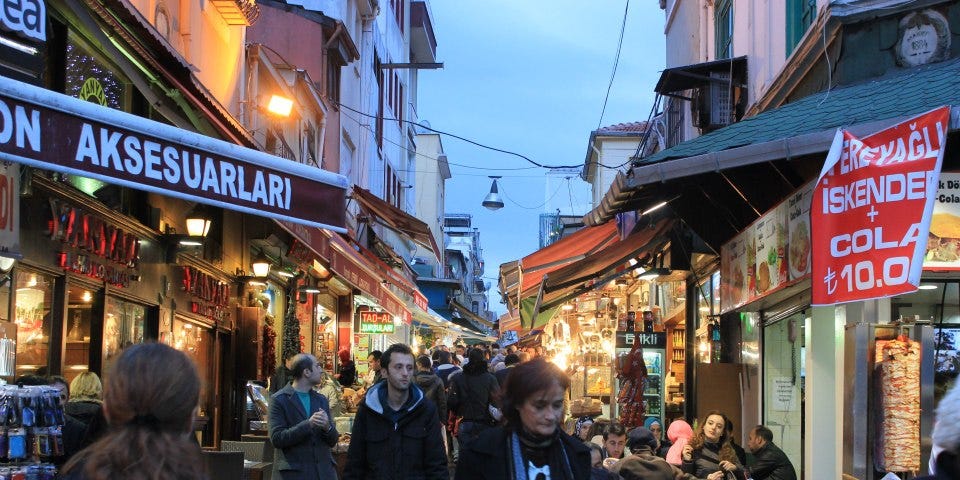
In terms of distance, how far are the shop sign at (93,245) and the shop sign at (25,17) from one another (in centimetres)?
236

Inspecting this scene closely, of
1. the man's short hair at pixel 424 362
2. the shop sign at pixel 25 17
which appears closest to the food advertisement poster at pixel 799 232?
the shop sign at pixel 25 17

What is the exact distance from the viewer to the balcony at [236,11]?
15.6 m

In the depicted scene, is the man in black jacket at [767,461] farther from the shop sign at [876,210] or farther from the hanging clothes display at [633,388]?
the hanging clothes display at [633,388]

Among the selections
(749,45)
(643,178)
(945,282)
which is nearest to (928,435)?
(945,282)

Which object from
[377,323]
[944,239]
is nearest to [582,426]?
[944,239]

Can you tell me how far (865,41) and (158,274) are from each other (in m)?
7.41

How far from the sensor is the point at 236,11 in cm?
1591

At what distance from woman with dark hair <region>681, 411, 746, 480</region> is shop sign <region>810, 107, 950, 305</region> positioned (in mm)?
1774

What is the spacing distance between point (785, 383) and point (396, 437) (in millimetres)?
6911

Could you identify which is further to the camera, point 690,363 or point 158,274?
point 690,363

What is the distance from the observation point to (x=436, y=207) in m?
59.5

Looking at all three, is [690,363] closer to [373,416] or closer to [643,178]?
[643,178]

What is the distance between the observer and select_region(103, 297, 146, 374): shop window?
1132 centimetres

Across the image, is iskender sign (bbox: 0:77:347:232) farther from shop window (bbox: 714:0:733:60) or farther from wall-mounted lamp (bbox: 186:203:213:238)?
shop window (bbox: 714:0:733:60)
